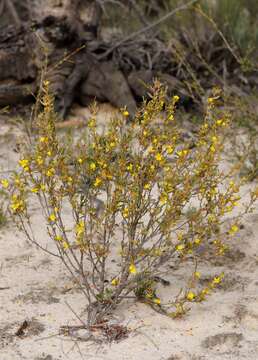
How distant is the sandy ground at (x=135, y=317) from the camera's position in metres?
3.36

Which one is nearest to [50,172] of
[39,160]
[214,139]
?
[39,160]

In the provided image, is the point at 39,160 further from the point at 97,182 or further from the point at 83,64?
the point at 83,64

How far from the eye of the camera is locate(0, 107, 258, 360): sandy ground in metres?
3.36

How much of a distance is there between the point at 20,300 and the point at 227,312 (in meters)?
1.08

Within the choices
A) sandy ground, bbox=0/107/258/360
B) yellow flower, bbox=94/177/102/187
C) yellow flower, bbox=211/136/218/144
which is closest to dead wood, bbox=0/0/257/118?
sandy ground, bbox=0/107/258/360

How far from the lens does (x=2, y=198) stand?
5184 millimetres

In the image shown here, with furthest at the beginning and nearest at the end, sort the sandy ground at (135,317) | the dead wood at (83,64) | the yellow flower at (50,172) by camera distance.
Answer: the dead wood at (83,64), the yellow flower at (50,172), the sandy ground at (135,317)

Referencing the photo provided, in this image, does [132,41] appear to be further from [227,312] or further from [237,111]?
[227,312]

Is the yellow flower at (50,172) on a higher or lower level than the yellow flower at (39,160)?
lower

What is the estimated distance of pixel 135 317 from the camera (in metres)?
3.65

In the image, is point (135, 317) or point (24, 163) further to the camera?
point (135, 317)

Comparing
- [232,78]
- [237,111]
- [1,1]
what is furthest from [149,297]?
[1,1]

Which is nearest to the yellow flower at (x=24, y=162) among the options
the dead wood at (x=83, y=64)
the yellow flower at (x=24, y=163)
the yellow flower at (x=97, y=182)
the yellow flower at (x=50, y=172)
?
the yellow flower at (x=24, y=163)

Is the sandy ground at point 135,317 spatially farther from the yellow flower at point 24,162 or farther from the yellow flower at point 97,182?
the yellow flower at point 24,162
